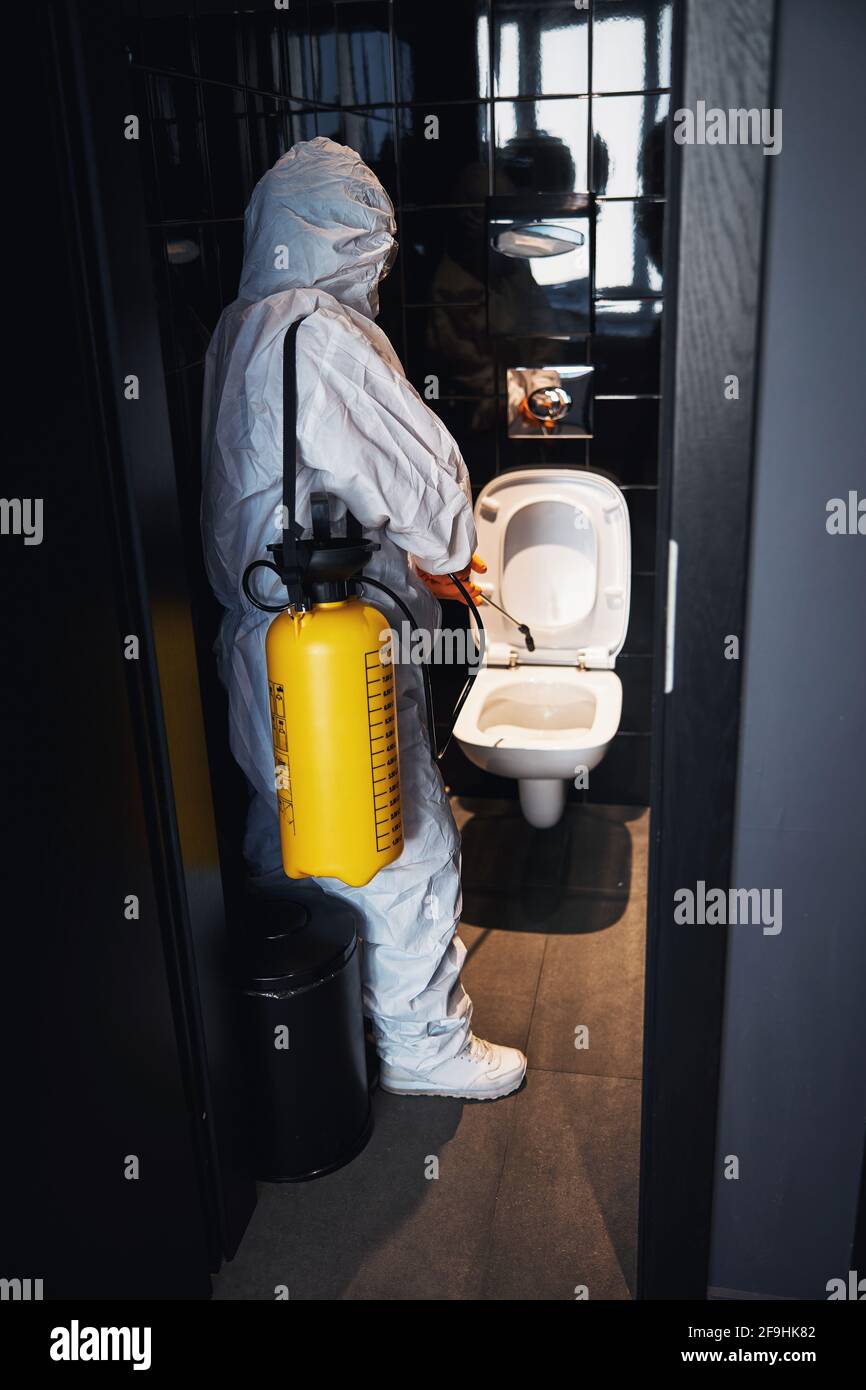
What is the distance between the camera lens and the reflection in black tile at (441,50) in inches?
99.1

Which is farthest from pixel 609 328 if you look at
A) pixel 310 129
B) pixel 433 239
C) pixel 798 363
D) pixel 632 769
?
pixel 798 363

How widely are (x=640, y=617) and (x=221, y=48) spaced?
1613 millimetres

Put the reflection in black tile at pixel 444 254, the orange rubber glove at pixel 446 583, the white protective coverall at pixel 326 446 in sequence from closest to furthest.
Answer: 1. the white protective coverall at pixel 326 446
2. the orange rubber glove at pixel 446 583
3. the reflection in black tile at pixel 444 254

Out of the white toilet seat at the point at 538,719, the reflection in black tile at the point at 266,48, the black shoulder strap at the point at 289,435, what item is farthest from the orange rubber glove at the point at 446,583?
the reflection in black tile at the point at 266,48

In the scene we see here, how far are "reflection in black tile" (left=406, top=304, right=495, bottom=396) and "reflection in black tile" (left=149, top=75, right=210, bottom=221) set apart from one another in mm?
1009

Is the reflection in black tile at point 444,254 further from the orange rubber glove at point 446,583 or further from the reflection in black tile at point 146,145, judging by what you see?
the reflection in black tile at point 146,145

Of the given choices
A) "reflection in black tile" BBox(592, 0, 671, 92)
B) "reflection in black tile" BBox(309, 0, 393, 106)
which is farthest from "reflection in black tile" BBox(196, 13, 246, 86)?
"reflection in black tile" BBox(592, 0, 671, 92)

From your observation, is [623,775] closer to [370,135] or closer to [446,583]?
[446,583]

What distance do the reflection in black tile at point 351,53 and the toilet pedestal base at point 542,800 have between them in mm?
1582

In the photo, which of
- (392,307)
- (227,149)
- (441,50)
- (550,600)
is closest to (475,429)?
(392,307)

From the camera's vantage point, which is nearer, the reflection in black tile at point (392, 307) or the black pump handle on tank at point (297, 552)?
the black pump handle on tank at point (297, 552)

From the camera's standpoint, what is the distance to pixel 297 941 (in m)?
1.92

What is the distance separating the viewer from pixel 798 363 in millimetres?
1093
